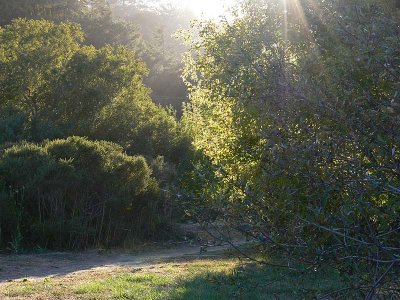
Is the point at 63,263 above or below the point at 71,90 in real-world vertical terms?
below

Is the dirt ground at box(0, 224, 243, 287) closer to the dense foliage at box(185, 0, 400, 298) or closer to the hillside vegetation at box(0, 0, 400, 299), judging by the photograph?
the hillside vegetation at box(0, 0, 400, 299)

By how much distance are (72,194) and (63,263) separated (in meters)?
3.33

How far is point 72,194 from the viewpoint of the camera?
1805cm

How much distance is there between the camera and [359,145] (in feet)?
14.6

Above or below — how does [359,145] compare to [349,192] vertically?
above

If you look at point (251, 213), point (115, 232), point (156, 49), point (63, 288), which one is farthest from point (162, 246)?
point (156, 49)

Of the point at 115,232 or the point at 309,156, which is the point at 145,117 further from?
the point at 309,156

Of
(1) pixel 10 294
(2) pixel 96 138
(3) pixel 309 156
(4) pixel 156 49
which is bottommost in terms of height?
(1) pixel 10 294

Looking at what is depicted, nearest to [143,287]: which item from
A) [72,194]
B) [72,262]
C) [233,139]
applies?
[233,139]

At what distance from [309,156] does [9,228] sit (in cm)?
1366

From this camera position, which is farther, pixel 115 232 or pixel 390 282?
pixel 115 232

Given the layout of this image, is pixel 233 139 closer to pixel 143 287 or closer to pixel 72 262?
pixel 143 287

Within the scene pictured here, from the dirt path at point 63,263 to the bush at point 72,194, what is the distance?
39.9 inches

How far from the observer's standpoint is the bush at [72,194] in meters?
17.0
